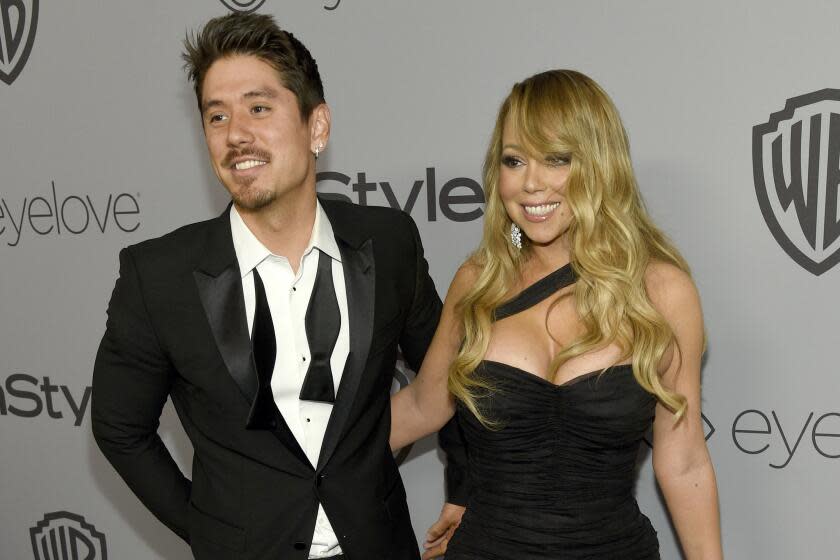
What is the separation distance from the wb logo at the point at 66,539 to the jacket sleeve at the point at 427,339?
56.2 inches

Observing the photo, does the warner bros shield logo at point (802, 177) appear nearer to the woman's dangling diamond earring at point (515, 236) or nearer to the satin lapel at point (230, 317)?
the woman's dangling diamond earring at point (515, 236)

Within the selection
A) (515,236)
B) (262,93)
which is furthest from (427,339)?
(262,93)

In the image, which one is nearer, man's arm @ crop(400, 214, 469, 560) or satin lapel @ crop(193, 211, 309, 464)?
satin lapel @ crop(193, 211, 309, 464)

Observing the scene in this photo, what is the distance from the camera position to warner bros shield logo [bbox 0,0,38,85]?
259cm

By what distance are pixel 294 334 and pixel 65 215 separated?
131cm

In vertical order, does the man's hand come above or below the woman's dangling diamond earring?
below

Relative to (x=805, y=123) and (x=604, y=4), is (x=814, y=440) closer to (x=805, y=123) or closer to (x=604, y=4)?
(x=805, y=123)

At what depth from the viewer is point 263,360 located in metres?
1.68

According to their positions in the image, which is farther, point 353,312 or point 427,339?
point 427,339

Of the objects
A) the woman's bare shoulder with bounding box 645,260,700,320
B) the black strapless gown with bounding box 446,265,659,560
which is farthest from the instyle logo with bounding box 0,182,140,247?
the woman's bare shoulder with bounding box 645,260,700,320

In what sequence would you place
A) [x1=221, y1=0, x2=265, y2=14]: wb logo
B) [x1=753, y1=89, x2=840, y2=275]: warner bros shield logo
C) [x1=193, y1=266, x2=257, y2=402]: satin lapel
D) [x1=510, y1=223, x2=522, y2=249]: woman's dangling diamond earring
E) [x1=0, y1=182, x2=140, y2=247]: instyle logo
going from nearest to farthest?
[x1=193, y1=266, x2=257, y2=402]: satin lapel, [x1=510, y1=223, x2=522, y2=249]: woman's dangling diamond earring, [x1=753, y1=89, x2=840, y2=275]: warner bros shield logo, [x1=221, y1=0, x2=265, y2=14]: wb logo, [x1=0, y1=182, x2=140, y2=247]: instyle logo

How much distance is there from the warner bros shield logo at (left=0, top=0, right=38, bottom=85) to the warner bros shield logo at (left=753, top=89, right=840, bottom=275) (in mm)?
2106

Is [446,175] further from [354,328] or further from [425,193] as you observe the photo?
[354,328]

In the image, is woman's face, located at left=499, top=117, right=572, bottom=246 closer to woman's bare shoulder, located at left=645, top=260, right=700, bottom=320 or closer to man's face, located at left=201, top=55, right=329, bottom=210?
woman's bare shoulder, located at left=645, top=260, right=700, bottom=320
